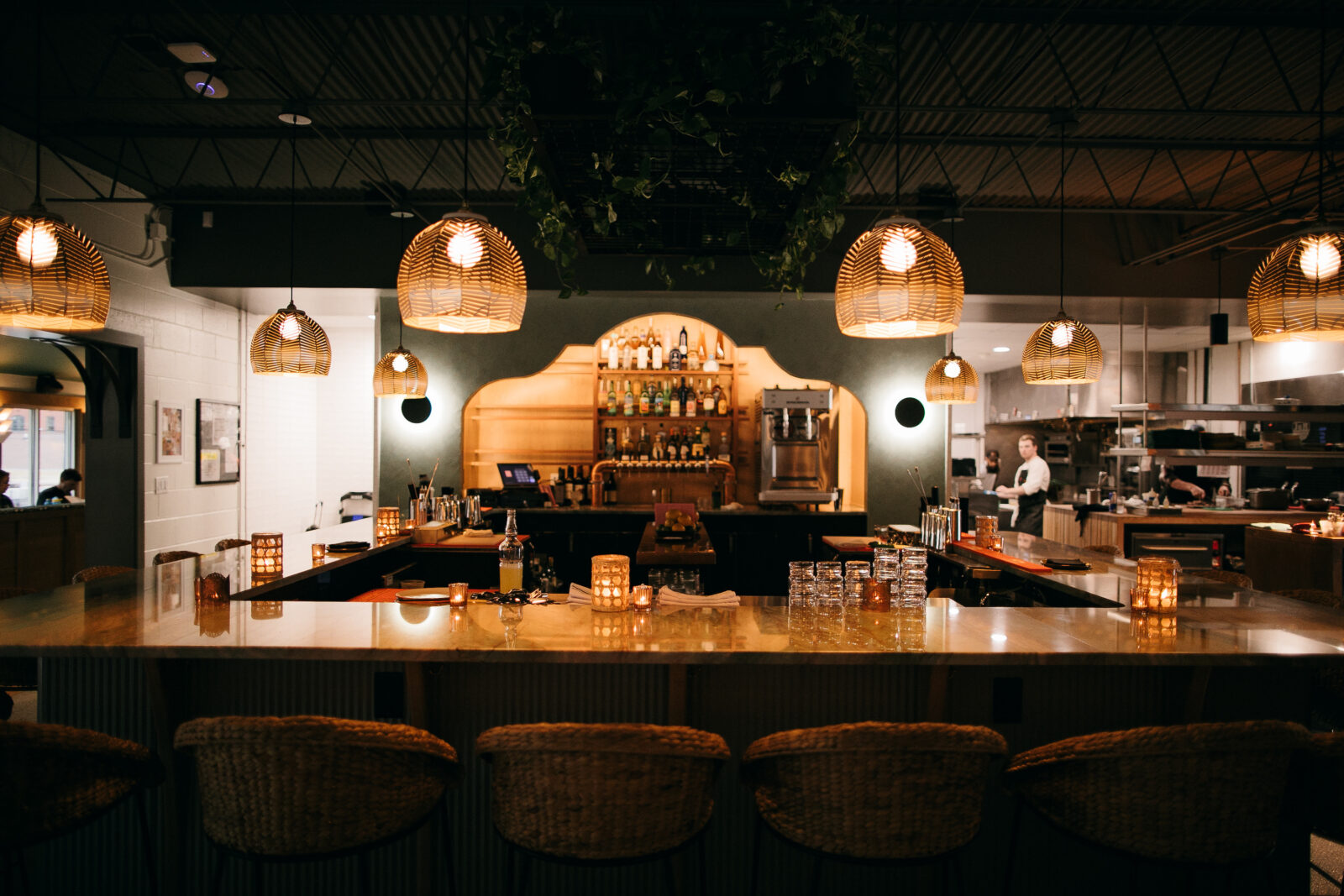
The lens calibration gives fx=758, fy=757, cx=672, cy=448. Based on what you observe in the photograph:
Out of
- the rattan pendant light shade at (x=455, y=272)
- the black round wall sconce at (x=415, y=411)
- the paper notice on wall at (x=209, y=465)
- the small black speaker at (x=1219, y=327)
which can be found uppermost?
the small black speaker at (x=1219, y=327)

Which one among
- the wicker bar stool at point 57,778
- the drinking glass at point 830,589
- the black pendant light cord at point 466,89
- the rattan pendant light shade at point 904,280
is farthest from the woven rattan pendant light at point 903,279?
the wicker bar stool at point 57,778

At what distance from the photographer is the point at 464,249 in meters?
2.43

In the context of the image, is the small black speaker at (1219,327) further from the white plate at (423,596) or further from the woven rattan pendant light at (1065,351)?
the white plate at (423,596)

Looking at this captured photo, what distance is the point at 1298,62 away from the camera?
4547 millimetres

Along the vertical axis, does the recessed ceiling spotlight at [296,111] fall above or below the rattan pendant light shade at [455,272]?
above

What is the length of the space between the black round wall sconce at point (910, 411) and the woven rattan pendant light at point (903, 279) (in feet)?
18.3

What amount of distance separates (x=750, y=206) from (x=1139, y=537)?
6663 mm

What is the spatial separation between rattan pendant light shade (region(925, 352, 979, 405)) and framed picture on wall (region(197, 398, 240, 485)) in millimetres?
6899

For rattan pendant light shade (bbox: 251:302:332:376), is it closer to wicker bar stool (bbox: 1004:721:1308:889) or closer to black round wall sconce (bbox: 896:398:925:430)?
wicker bar stool (bbox: 1004:721:1308:889)

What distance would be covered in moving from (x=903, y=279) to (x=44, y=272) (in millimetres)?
2941

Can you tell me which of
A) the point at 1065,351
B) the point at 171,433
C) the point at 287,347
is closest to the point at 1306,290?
the point at 1065,351

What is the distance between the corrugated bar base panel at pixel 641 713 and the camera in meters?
2.53

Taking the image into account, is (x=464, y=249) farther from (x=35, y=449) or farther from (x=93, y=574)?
(x=35, y=449)

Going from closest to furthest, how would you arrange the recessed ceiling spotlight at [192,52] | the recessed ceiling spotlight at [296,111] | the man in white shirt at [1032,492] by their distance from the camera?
Answer: the recessed ceiling spotlight at [192,52], the recessed ceiling spotlight at [296,111], the man in white shirt at [1032,492]
